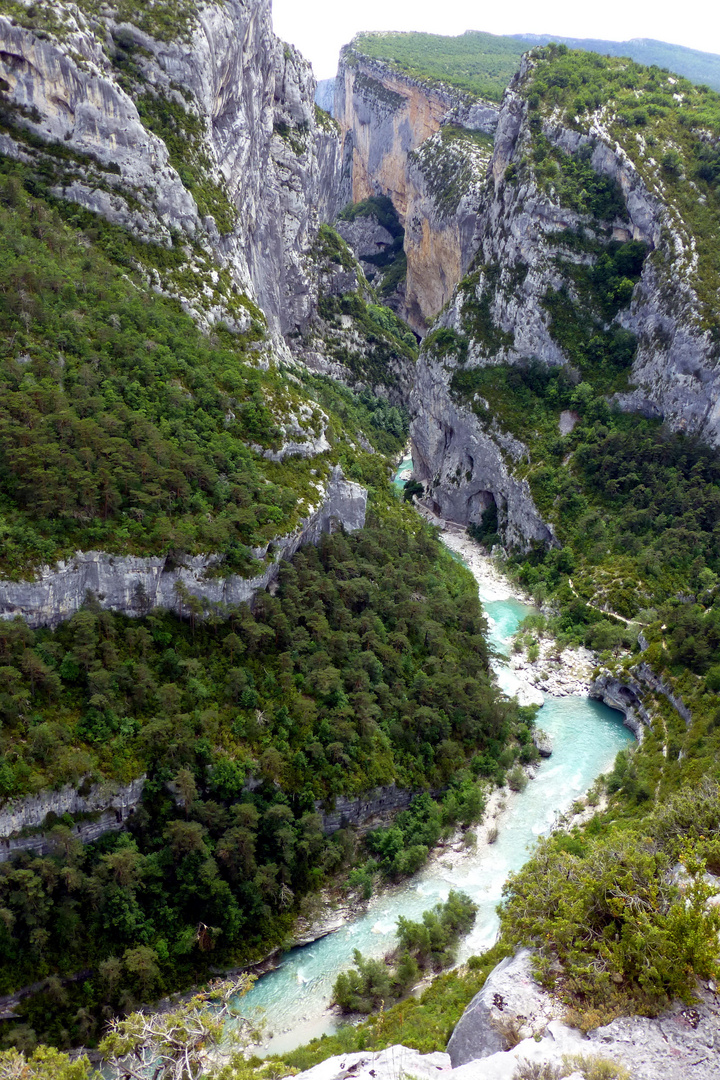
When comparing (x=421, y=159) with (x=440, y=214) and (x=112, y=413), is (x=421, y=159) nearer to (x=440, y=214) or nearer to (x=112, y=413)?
(x=440, y=214)

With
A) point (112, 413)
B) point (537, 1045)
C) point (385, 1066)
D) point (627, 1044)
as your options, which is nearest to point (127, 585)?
point (112, 413)

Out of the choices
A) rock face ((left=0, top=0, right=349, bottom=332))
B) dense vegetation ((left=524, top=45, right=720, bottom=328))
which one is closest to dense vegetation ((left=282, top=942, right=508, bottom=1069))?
rock face ((left=0, top=0, right=349, bottom=332))

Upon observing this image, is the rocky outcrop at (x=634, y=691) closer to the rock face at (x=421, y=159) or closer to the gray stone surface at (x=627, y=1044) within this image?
the gray stone surface at (x=627, y=1044)

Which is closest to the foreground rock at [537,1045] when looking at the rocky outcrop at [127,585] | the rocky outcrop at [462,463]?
the rocky outcrop at [127,585]

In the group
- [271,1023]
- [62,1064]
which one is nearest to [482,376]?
[271,1023]

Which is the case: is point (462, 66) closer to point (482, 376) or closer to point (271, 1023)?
point (482, 376)

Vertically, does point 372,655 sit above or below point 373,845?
above

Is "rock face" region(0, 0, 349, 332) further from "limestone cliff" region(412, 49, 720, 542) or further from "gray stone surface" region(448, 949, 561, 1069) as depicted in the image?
"gray stone surface" region(448, 949, 561, 1069)
